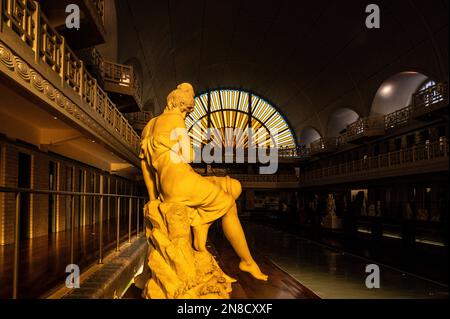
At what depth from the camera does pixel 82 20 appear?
763 centimetres

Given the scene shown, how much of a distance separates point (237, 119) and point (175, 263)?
2861 cm

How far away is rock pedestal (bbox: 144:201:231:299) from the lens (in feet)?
10.9

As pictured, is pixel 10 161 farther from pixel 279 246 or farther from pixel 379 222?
pixel 379 222

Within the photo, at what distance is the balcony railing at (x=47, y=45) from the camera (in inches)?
162

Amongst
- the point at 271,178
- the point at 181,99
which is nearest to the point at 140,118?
the point at 271,178

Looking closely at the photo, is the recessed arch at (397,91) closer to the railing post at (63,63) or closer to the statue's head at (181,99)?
the railing post at (63,63)

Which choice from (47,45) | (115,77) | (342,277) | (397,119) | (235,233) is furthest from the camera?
(397,119)

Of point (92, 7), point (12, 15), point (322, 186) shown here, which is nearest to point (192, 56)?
point (322, 186)

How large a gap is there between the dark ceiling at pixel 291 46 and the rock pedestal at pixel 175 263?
36.6 ft

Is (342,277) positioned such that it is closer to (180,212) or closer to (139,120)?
(180,212)

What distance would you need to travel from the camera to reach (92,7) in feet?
23.5

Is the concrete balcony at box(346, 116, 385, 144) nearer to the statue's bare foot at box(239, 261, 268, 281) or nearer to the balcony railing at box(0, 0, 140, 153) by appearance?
the balcony railing at box(0, 0, 140, 153)

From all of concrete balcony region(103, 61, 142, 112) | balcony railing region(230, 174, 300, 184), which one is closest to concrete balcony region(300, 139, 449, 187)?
balcony railing region(230, 174, 300, 184)
